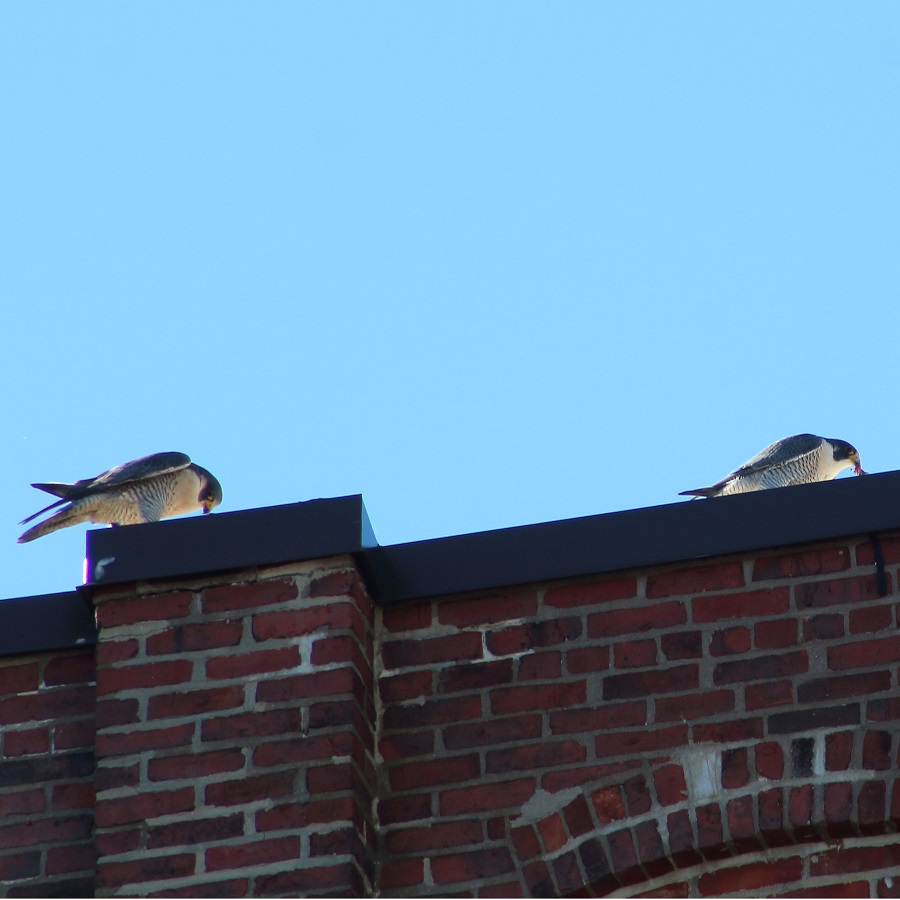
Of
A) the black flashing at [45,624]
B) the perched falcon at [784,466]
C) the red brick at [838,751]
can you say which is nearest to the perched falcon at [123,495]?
the perched falcon at [784,466]

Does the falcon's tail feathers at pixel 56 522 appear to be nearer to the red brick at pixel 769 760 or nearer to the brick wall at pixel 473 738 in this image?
the brick wall at pixel 473 738

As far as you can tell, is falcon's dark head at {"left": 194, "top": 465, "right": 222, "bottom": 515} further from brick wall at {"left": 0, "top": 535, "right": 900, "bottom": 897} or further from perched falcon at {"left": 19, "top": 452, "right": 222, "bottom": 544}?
brick wall at {"left": 0, "top": 535, "right": 900, "bottom": 897}

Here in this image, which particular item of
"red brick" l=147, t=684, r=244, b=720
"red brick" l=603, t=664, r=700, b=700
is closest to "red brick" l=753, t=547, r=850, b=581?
"red brick" l=603, t=664, r=700, b=700

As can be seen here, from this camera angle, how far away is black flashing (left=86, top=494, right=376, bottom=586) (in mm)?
4754

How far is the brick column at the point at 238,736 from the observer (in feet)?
14.3

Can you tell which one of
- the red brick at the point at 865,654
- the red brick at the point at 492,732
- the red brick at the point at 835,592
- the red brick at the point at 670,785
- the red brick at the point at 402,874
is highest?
the red brick at the point at 835,592

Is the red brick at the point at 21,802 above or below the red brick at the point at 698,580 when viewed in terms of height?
below

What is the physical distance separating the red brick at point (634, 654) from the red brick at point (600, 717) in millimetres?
107

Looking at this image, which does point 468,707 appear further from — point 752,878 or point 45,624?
point 45,624

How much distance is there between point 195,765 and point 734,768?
4.56 ft

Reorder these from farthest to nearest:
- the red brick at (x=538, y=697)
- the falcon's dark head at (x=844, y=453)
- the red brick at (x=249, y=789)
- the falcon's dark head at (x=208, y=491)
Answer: the falcon's dark head at (x=844, y=453)
the falcon's dark head at (x=208, y=491)
the red brick at (x=538, y=697)
the red brick at (x=249, y=789)

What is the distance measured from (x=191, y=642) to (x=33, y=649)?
0.52 meters

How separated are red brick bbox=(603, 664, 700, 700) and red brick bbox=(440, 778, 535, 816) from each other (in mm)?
329

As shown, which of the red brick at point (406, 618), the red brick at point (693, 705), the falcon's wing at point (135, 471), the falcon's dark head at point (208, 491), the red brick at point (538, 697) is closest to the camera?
the red brick at point (693, 705)
